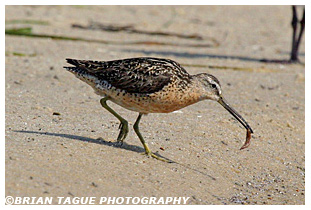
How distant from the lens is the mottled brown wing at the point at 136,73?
6195mm

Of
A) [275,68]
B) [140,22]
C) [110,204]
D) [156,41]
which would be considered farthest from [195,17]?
[110,204]

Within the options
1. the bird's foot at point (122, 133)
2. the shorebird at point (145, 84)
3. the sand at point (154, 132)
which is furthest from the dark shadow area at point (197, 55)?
the bird's foot at point (122, 133)

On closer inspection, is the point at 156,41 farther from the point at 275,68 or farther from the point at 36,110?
the point at 36,110

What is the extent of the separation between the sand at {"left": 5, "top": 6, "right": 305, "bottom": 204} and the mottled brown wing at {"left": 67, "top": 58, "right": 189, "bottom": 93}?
0.66 metres

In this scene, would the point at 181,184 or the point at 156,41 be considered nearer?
the point at 181,184

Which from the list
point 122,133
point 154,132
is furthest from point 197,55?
point 122,133

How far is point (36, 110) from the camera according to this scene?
742 cm

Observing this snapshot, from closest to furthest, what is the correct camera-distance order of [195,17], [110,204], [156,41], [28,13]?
[110,204]
[156,41]
[28,13]
[195,17]

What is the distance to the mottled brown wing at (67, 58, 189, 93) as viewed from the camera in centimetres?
620

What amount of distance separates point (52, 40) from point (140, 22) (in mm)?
3837

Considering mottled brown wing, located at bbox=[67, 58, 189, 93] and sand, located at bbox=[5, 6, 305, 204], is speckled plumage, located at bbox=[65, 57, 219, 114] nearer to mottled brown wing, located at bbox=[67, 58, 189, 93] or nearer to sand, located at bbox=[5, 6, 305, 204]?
mottled brown wing, located at bbox=[67, 58, 189, 93]

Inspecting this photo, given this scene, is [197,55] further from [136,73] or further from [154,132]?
[136,73]

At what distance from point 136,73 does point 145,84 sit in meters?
0.18

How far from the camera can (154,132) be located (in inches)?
279
